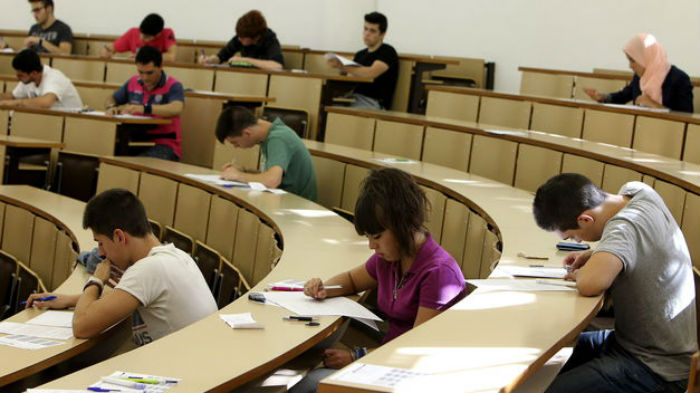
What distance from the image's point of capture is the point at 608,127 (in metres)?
6.02

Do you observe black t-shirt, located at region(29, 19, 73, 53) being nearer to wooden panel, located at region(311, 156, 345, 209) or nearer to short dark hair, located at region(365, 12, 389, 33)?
short dark hair, located at region(365, 12, 389, 33)

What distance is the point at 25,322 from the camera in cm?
307

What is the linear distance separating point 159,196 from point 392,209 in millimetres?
3266

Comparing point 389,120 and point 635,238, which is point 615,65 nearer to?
point 389,120

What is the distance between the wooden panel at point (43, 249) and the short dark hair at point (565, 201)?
3.12 metres

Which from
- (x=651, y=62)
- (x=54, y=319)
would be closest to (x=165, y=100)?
(x=651, y=62)

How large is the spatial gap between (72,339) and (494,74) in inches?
297

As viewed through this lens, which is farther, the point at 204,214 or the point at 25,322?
the point at 204,214

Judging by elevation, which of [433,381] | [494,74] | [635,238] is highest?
[494,74]

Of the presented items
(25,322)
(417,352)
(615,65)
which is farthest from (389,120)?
(417,352)

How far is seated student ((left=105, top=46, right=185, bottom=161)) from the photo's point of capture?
22.6 ft

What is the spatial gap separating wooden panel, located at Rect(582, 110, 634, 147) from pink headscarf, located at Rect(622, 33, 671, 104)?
0.36 meters

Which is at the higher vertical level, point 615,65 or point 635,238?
point 615,65

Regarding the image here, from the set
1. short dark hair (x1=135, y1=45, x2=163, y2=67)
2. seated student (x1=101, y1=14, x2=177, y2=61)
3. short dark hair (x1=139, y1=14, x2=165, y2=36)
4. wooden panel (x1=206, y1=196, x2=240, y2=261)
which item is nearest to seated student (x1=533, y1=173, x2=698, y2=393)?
wooden panel (x1=206, y1=196, x2=240, y2=261)
